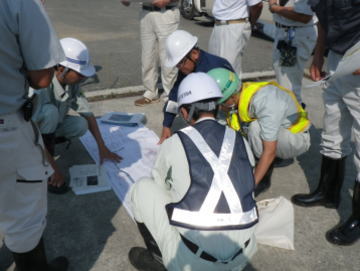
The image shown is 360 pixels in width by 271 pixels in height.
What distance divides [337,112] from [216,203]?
147 centimetres

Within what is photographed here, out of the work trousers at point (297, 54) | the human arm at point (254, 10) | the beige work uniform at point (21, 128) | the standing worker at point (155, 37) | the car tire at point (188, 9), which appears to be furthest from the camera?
the car tire at point (188, 9)

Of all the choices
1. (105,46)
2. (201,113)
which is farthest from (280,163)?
(105,46)

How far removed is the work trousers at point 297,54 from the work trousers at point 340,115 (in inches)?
47.0


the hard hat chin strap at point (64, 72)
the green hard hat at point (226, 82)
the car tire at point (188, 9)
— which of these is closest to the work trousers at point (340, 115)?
the green hard hat at point (226, 82)

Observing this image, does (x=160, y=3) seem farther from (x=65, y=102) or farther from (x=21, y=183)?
(x=21, y=183)

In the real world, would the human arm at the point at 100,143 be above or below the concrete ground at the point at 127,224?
above

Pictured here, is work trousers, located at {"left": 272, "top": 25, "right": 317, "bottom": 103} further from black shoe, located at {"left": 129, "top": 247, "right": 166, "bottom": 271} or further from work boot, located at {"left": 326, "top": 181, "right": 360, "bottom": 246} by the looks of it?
black shoe, located at {"left": 129, "top": 247, "right": 166, "bottom": 271}

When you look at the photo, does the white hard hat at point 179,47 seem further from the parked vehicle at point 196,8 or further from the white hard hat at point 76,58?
the parked vehicle at point 196,8

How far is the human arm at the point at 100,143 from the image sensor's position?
324 centimetres

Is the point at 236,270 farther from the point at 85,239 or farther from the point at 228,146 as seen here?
the point at 85,239

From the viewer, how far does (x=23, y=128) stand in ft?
5.56

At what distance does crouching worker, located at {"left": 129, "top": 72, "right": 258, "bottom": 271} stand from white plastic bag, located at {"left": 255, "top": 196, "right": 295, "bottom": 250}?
22.9 inches

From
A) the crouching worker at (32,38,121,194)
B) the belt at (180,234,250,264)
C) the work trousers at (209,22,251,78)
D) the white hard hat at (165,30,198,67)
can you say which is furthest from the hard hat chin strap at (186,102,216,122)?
the work trousers at (209,22,251,78)

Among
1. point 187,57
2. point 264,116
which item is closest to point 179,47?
point 187,57
